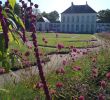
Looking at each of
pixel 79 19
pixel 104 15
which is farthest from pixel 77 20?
pixel 104 15

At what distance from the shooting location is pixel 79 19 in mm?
121688

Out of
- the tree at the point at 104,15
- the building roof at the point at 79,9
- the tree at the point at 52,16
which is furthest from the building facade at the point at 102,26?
the tree at the point at 52,16

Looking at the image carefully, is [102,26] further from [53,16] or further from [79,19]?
[53,16]

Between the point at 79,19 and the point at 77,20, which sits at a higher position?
the point at 79,19

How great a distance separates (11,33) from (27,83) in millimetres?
5757

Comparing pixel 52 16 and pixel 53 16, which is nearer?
pixel 52 16

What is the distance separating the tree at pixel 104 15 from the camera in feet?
401

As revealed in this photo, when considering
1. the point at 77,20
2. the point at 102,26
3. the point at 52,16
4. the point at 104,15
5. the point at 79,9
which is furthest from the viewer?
the point at 52,16

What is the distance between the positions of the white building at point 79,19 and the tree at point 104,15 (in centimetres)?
491

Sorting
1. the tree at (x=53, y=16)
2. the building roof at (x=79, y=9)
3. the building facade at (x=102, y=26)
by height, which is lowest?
the building facade at (x=102, y=26)

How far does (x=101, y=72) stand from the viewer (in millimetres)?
8547

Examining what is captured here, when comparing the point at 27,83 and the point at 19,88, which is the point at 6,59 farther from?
the point at 27,83

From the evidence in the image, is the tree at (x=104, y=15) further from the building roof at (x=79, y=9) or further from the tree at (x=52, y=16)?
the tree at (x=52, y=16)

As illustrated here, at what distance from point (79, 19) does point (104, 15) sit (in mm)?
9751
